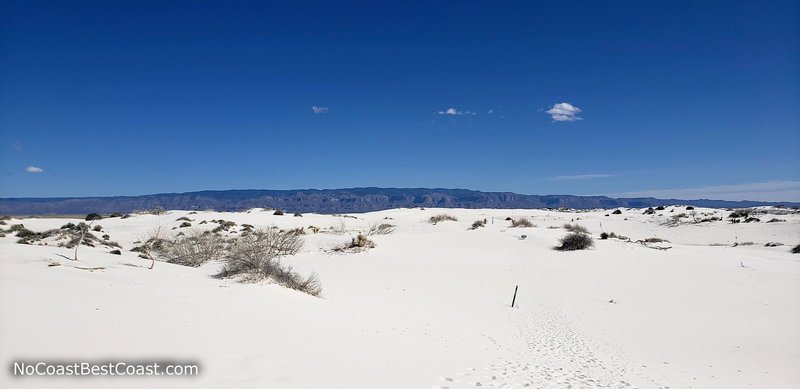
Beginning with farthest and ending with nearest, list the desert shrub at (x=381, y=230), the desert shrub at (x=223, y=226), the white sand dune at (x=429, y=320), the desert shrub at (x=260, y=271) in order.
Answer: the desert shrub at (x=381, y=230), the desert shrub at (x=223, y=226), the desert shrub at (x=260, y=271), the white sand dune at (x=429, y=320)

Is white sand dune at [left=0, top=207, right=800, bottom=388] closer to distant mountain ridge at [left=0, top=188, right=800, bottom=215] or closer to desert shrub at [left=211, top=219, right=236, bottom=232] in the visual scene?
desert shrub at [left=211, top=219, right=236, bottom=232]

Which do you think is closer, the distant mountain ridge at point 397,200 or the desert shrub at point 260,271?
the desert shrub at point 260,271

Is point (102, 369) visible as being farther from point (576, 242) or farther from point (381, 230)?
point (381, 230)

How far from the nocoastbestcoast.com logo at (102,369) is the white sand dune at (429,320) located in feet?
0.35

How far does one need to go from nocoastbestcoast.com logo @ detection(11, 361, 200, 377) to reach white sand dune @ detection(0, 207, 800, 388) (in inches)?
4.2

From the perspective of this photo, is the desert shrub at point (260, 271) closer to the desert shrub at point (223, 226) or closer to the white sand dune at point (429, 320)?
the white sand dune at point (429, 320)

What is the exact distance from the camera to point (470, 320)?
10.2 m

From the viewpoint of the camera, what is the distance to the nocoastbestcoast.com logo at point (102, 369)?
321 cm

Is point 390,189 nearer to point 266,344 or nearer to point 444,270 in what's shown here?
point 444,270

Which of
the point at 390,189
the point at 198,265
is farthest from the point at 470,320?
the point at 390,189

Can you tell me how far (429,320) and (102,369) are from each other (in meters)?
7.10

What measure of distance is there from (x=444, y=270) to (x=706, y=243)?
69.5 feet

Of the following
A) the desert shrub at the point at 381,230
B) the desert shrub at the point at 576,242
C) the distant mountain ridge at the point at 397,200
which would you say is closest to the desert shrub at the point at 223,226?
the desert shrub at the point at 381,230

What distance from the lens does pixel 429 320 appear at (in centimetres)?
952
